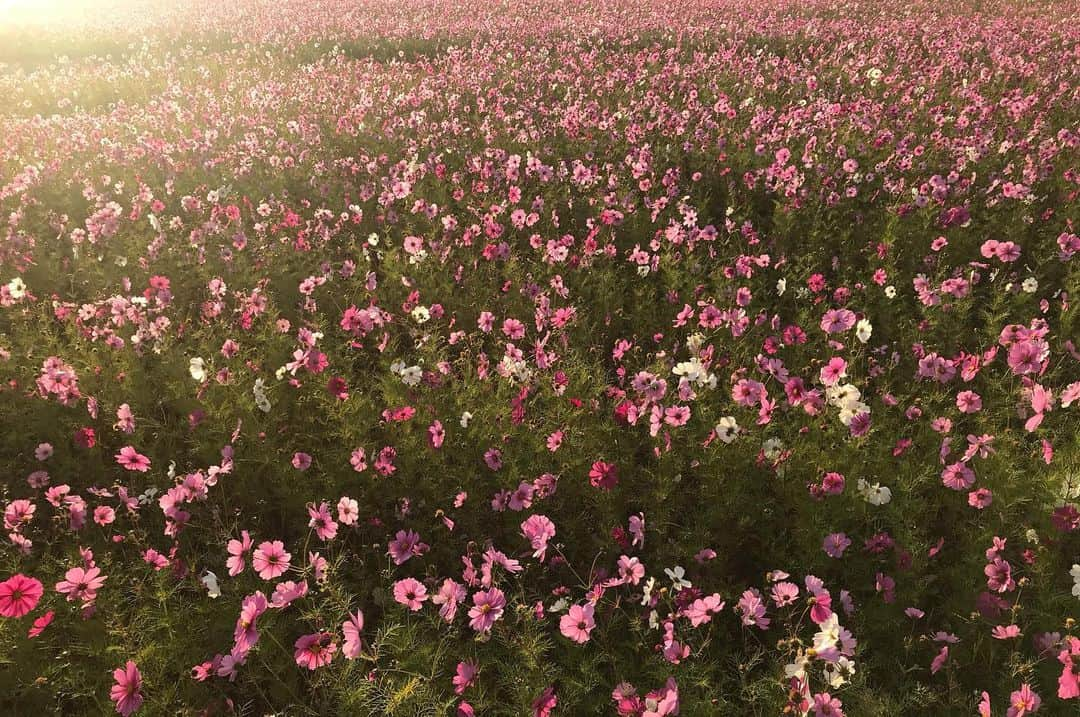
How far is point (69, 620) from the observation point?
254 centimetres

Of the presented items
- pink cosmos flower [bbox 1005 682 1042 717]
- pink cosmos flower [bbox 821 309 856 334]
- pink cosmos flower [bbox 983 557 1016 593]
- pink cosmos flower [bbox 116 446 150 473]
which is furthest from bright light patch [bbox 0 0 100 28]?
pink cosmos flower [bbox 1005 682 1042 717]

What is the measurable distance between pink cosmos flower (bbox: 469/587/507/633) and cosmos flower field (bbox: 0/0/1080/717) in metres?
0.03

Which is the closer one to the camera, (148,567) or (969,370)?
(148,567)

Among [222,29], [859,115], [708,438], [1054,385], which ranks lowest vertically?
[1054,385]

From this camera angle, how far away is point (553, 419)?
3424 mm

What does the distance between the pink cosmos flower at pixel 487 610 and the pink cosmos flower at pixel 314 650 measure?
49 centimetres

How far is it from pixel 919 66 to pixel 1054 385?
7723mm

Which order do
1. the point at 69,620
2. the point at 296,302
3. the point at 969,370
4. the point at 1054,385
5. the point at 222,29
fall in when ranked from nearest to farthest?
the point at 69,620, the point at 969,370, the point at 1054,385, the point at 296,302, the point at 222,29

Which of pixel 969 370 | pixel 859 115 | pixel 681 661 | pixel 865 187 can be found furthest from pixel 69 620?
pixel 859 115

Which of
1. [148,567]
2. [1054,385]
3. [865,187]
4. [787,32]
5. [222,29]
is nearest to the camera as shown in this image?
[148,567]

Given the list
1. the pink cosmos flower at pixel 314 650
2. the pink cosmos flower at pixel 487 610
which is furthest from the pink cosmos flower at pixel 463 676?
the pink cosmos flower at pixel 314 650

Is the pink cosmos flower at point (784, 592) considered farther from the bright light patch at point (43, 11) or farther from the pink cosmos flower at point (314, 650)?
the bright light patch at point (43, 11)

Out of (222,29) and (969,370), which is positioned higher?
(222,29)

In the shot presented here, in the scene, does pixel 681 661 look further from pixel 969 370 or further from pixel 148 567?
pixel 148 567
